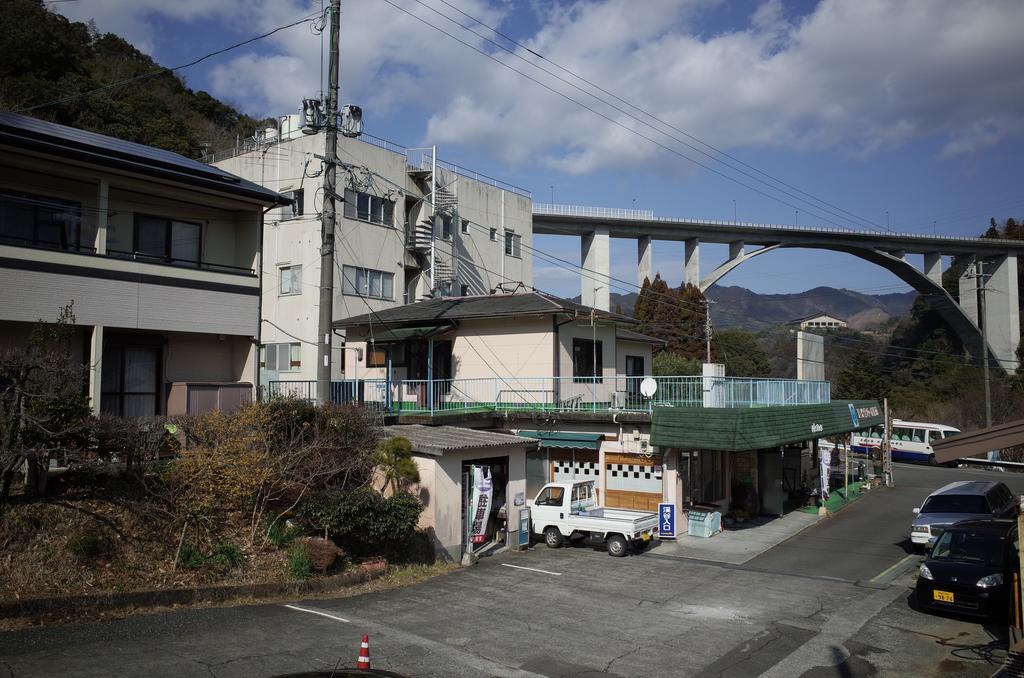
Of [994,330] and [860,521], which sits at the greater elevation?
[994,330]

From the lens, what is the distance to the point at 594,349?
25.2m

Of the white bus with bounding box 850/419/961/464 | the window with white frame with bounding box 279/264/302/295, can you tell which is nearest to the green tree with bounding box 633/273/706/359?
the white bus with bounding box 850/419/961/464

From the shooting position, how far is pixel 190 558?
12.2 m

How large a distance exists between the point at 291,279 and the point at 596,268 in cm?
3375

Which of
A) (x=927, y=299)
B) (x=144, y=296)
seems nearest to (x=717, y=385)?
(x=144, y=296)

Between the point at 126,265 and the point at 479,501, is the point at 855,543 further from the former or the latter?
the point at 126,265

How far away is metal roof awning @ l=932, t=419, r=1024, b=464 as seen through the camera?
11312 mm

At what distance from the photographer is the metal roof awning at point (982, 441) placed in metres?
11.3

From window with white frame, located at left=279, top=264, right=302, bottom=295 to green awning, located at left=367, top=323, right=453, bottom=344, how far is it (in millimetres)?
9197

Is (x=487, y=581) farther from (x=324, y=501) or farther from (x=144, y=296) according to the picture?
(x=144, y=296)

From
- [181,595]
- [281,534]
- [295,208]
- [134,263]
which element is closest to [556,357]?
[281,534]

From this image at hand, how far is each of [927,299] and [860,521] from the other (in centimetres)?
6666

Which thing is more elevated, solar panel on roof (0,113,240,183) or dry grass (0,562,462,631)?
solar panel on roof (0,113,240,183)

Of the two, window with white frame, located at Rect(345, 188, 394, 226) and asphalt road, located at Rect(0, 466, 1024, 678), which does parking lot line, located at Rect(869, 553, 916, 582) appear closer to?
asphalt road, located at Rect(0, 466, 1024, 678)
